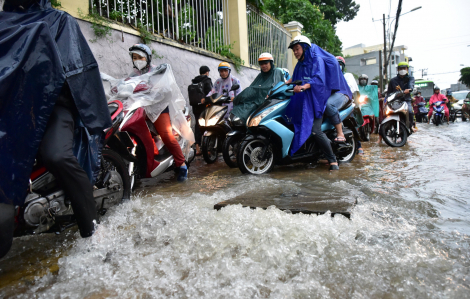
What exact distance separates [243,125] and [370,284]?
3.67 m

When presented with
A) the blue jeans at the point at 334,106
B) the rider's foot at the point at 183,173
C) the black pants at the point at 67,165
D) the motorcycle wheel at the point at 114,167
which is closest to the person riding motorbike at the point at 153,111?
the rider's foot at the point at 183,173

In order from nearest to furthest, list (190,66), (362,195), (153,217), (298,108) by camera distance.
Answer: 1. (153,217)
2. (362,195)
3. (298,108)
4. (190,66)

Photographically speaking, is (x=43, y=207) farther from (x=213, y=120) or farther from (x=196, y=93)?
(x=196, y=93)

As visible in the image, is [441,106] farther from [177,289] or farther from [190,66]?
[177,289]

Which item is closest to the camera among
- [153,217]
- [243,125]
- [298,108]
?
[153,217]

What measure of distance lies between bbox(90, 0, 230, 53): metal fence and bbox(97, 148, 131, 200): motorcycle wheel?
12.8ft

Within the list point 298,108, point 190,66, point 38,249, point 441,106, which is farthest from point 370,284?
point 441,106

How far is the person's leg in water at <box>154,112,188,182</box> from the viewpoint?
3.88 metres

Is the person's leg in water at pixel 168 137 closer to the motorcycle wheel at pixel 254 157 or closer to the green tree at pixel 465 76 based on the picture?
the motorcycle wheel at pixel 254 157

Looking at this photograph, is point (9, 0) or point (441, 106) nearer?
point (9, 0)

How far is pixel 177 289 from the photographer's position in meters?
1.59

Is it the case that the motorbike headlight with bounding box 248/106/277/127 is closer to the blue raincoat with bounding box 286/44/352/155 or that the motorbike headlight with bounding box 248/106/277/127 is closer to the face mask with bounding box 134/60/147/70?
the blue raincoat with bounding box 286/44/352/155

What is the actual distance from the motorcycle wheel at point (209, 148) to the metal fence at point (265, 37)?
583 centimetres

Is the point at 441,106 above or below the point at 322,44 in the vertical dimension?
below
